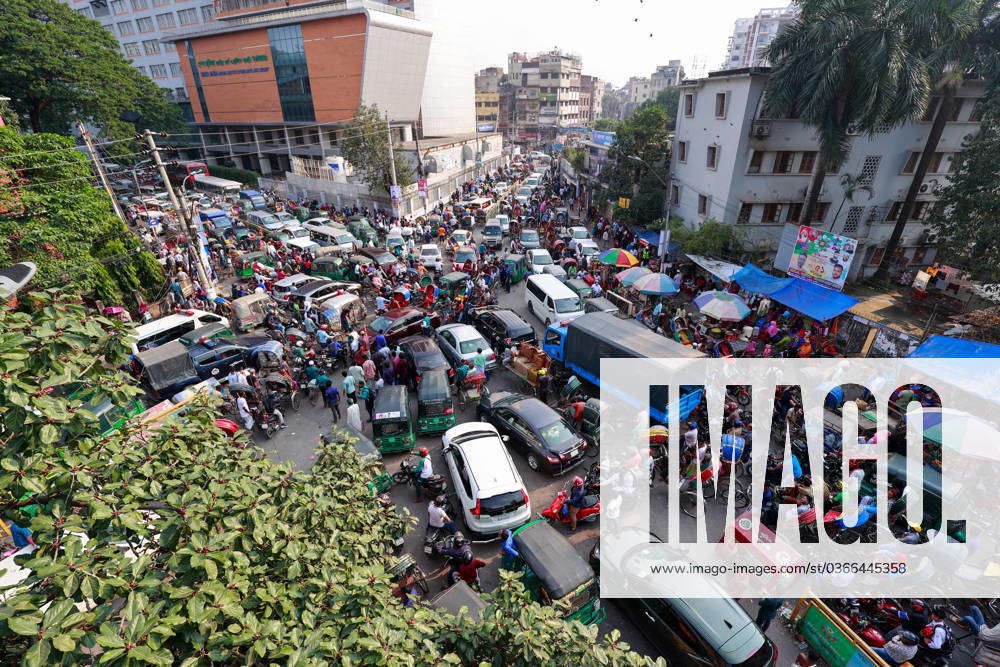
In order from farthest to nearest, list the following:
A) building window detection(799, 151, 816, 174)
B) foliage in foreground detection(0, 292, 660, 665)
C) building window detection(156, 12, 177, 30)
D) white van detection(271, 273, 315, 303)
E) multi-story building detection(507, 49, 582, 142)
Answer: multi-story building detection(507, 49, 582, 142)
building window detection(156, 12, 177, 30)
building window detection(799, 151, 816, 174)
white van detection(271, 273, 315, 303)
foliage in foreground detection(0, 292, 660, 665)

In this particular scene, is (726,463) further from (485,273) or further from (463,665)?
(485,273)

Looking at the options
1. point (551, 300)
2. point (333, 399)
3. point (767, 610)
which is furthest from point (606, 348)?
point (333, 399)

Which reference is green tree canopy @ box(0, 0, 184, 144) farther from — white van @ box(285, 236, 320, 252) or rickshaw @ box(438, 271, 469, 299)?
rickshaw @ box(438, 271, 469, 299)

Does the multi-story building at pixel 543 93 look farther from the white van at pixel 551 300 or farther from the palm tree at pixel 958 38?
the white van at pixel 551 300

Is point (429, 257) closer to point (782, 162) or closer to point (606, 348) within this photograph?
point (606, 348)

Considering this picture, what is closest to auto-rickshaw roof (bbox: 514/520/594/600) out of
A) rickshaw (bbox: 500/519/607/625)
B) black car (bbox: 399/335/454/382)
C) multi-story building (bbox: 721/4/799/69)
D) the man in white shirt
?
rickshaw (bbox: 500/519/607/625)
